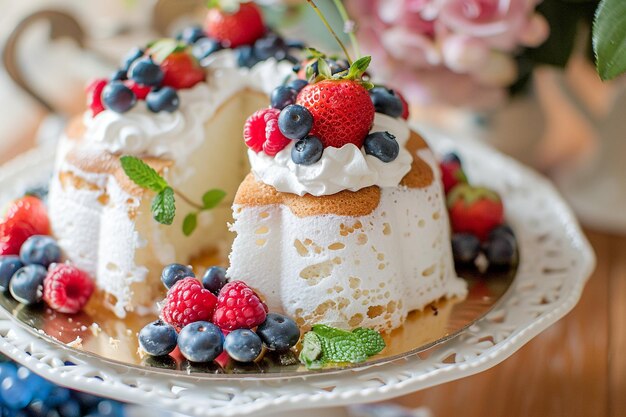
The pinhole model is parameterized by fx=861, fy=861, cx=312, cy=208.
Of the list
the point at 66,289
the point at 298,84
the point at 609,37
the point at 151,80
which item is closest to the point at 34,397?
the point at 66,289

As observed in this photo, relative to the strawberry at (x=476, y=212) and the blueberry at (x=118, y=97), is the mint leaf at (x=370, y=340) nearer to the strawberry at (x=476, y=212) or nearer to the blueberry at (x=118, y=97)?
the strawberry at (x=476, y=212)

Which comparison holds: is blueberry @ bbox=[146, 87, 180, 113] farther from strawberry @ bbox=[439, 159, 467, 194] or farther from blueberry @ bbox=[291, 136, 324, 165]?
strawberry @ bbox=[439, 159, 467, 194]

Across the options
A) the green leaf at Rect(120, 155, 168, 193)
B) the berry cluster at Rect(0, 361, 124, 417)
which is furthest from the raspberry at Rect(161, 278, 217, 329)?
the berry cluster at Rect(0, 361, 124, 417)

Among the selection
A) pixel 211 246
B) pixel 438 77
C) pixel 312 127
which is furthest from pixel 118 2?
pixel 312 127

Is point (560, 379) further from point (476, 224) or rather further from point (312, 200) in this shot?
point (312, 200)

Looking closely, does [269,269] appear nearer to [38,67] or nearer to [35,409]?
[35,409]

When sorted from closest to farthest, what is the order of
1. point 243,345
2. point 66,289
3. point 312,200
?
1. point 243,345
2. point 312,200
3. point 66,289
